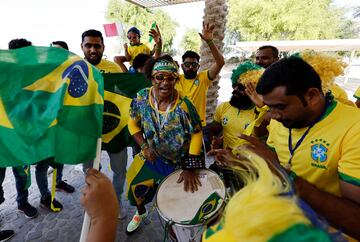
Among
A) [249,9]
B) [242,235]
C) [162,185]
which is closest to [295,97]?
[242,235]

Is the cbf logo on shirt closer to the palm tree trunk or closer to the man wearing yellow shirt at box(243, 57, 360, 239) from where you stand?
the man wearing yellow shirt at box(243, 57, 360, 239)

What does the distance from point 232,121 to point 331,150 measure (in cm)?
157

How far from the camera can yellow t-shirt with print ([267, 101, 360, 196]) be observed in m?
1.36

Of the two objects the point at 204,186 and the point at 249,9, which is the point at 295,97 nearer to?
the point at 204,186

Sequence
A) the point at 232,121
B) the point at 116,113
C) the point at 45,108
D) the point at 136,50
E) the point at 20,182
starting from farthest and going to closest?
the point at 136,50
the point at 116,113
the point at 20,182
the point at 232,121
the point at 45,108

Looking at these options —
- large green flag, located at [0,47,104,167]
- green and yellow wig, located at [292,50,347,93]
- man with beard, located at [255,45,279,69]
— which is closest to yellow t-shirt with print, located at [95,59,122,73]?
large green flag, located at [0,47,104,167]

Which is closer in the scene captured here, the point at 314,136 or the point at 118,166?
the point at 314,136

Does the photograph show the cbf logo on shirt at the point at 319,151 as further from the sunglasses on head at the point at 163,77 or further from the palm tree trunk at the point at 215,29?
the palm tree trunk at the point at 215,29

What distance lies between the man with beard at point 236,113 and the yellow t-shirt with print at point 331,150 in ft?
3.76

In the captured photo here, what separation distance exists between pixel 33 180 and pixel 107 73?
8.22ft

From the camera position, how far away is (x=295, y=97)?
5.18 feet

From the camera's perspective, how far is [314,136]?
1577mm

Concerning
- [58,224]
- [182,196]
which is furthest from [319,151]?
[58,224]

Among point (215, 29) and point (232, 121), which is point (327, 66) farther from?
point (215, 29)
